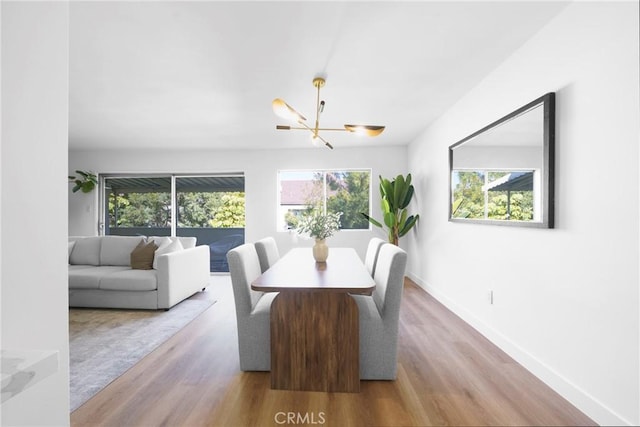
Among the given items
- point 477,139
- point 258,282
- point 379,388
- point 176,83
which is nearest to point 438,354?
point 379,388

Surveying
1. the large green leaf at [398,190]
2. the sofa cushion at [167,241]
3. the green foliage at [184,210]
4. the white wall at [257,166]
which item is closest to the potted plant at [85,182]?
the white wall at [257,166]

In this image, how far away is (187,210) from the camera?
5.96 metres

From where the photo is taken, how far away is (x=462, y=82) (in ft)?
9.41

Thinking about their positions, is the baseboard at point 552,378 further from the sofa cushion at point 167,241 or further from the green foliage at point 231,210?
the green foliage at point 231,210

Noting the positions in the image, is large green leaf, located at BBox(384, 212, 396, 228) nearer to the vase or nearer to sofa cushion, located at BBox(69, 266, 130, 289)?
the vase

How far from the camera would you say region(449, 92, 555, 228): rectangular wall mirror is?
1983 millimetres

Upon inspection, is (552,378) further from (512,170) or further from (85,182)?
(85,182)

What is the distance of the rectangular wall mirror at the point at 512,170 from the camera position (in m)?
1.98

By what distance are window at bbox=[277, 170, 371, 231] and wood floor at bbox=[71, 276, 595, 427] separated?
3.38 m

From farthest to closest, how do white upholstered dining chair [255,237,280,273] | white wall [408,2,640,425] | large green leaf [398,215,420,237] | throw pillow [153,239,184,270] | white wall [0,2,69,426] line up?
1. large green leaf [398,215,420,237]
2. throw pillow [153,239,184,270]
3. white upholstered dining chair [255,237,280,273]
4. white wall [408,2,640,425]
5. white wall [0,2,69,426]

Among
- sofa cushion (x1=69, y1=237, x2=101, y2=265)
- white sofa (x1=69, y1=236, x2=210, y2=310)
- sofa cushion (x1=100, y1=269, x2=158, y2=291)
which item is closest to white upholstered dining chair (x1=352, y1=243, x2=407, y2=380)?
white sofa (x1=69, y1=236, x2=210, y2=310)

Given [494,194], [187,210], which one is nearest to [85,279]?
[187,210]

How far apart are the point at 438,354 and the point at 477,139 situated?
6.45 ft

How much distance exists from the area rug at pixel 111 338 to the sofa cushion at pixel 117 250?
719 millimetres
